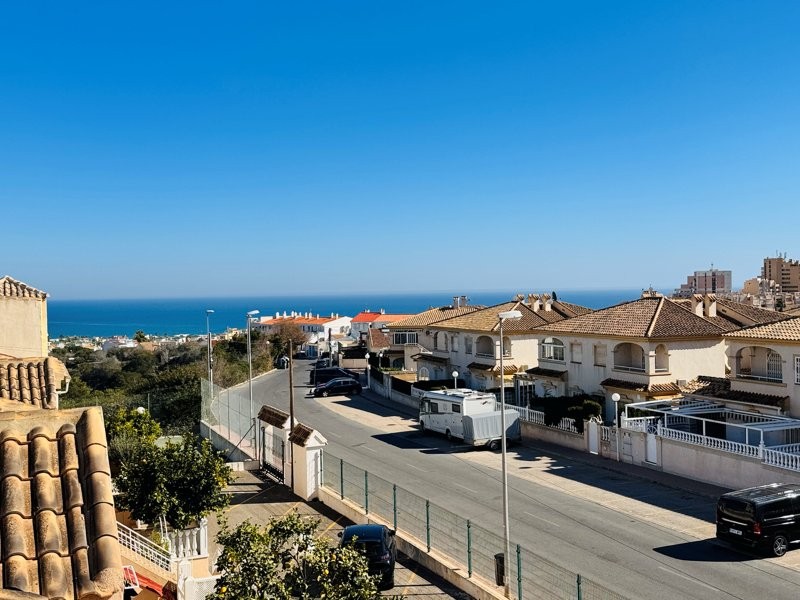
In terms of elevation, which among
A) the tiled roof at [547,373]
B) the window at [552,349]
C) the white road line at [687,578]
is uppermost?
the window at [552,349]

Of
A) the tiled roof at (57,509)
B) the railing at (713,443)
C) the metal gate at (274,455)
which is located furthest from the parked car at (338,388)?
→ the tiled roof at (57,509)

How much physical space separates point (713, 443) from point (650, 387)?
30.8 feet

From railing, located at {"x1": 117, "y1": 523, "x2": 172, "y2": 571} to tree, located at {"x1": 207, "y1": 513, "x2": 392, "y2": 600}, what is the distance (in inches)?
206

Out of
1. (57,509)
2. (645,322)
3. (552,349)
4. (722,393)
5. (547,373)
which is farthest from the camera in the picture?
Result: (552,349)

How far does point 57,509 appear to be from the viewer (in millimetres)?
5660

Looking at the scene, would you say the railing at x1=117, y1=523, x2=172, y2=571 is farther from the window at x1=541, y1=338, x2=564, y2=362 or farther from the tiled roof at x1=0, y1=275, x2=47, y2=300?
the window at x1=541, y1=338, x2=564, y2=362

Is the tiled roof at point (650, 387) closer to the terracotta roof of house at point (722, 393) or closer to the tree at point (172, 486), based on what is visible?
the terracotta roof of house at point (722, 393)

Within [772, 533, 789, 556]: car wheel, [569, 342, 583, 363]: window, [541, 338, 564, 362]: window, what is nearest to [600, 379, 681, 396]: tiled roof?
[569, 342, 583, 363]: window

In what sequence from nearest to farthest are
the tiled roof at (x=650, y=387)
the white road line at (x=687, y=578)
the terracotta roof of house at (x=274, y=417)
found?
1. the white road line at (x=687, y=578)
2. the terracotta roof of house at (x=274, y=417)
3. the tiled roof at (x=650, y=387)

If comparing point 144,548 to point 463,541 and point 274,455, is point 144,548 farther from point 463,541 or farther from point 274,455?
point 274,455

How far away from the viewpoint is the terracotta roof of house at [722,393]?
28772mm

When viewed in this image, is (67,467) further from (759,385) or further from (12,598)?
(759,385)

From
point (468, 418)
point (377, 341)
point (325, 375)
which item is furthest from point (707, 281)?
point (468, 418)

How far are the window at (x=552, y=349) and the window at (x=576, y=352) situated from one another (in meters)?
1.24
